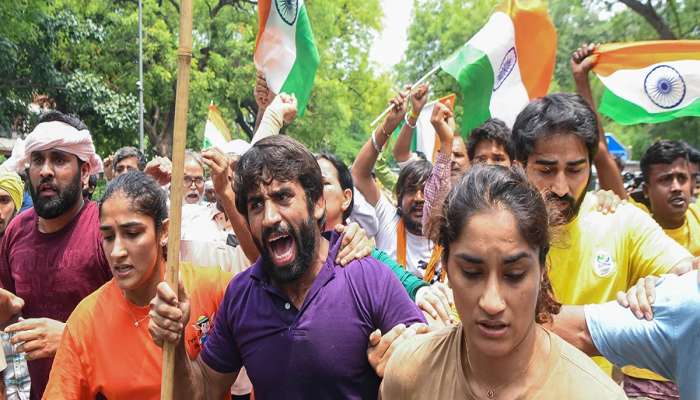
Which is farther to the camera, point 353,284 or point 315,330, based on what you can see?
point 353,284

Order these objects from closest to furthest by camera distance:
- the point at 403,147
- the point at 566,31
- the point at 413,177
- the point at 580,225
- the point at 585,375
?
1. the point at 585,375
2. the point at 580,225
3. the point at 413,177
4. the point at 403,147
5. the point at 566,31

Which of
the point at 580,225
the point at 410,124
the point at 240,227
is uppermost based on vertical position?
the point at 410,124

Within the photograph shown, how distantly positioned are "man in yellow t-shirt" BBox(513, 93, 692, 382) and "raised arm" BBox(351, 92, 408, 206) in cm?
221

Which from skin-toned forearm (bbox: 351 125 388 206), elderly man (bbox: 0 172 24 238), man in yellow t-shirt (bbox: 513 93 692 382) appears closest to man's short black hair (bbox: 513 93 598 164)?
man in yellow t-shirt (bbox: 513 93 692 382)

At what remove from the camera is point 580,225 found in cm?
283

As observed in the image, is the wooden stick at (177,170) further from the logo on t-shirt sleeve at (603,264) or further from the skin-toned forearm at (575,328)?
the logo on t-shirt sleeve at (603,264)

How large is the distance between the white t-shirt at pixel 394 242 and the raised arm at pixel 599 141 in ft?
3.79

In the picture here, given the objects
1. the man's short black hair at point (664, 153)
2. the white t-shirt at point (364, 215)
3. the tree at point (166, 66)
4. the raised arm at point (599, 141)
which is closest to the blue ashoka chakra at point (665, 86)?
the man's short black hair at point (664, 153)

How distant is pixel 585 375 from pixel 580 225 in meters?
1.13

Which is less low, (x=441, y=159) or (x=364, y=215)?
(x=441, y=159)

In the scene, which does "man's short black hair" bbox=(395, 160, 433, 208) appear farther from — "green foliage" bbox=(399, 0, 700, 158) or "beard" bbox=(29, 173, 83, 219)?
"green foliage" bbox=(399, 0, 700, 158)

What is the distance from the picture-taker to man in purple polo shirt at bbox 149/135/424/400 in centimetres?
248

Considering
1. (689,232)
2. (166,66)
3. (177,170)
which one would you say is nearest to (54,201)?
(177,170)

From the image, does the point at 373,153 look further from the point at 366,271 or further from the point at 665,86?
the point at 366,271
